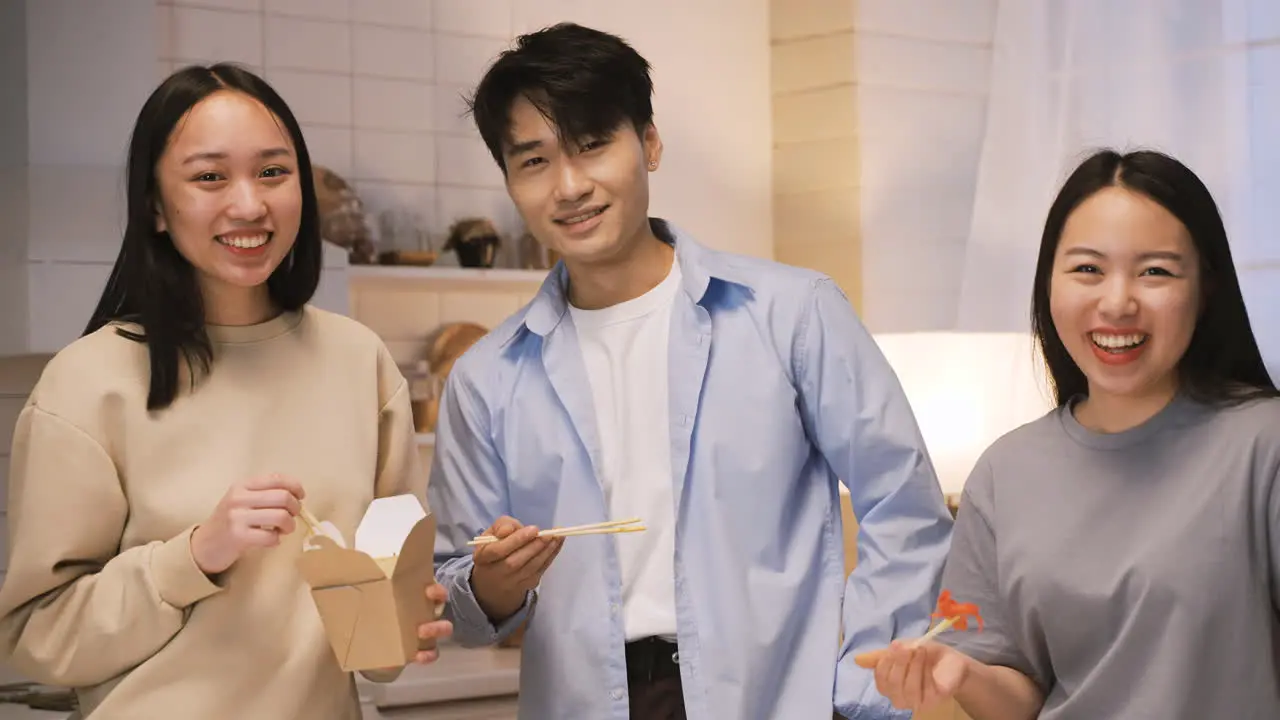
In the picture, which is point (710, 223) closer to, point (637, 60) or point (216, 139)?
point (637, 60)

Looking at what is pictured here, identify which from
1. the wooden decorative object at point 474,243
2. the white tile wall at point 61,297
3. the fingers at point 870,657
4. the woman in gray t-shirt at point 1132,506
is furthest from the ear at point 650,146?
the wooden decorative object at point 474,243

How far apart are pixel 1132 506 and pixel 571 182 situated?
2.66 ft

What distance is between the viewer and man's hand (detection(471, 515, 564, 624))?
5.76 ft

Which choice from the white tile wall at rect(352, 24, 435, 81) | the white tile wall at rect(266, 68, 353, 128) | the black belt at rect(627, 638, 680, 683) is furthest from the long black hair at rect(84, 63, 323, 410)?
the white tile wall at rect(352, 24, 435, 81)

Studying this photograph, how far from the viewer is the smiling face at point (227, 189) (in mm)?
1688

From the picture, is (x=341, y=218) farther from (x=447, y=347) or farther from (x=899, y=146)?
(x=899, y=146)

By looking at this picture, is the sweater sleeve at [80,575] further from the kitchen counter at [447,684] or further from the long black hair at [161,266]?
the kitchen counter at [447,684]

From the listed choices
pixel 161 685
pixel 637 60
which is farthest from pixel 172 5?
pixel 161 685

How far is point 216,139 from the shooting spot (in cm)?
169

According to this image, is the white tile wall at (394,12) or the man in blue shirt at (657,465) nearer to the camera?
the man in blue shirt at (657,465)

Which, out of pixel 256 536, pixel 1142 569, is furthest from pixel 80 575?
pixel 1142 569

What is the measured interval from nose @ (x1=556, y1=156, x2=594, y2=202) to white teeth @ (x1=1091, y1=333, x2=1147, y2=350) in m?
0.69

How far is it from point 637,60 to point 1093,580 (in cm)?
93

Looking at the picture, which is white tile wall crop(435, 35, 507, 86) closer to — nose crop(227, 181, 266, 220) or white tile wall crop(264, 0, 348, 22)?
white tile wall crop(264, 0, 348, 22)
